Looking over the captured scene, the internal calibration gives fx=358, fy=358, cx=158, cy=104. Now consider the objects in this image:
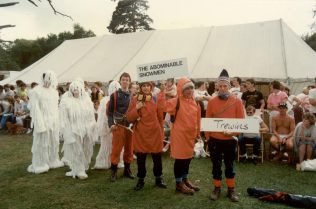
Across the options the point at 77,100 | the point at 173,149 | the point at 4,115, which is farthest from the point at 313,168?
the point at 4,115

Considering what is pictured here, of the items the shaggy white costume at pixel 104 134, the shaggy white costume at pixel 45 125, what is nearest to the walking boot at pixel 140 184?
the shaggy white costume at pixel 104 134

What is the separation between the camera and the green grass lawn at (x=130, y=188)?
203 inches

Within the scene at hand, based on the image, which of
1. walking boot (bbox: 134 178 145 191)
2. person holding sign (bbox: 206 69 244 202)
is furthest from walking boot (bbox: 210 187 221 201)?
walking boot (bbox: 134 178 145 191)

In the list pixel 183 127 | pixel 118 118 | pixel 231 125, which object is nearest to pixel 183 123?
pixel 183 127

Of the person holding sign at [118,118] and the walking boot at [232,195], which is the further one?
the person holding sign at [118,118]

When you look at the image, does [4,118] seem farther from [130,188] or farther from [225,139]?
[225,139]

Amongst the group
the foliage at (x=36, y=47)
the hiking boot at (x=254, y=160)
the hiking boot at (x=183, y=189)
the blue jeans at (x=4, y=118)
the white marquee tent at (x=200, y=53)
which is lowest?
the hiking boot at (x=183, y=189)

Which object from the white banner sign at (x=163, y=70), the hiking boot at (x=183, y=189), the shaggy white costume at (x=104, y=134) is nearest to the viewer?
the hiking boot at (x=183, y=189)

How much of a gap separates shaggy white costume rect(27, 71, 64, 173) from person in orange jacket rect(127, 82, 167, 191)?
94.3 inches

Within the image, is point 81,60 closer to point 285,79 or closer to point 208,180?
point 285,79

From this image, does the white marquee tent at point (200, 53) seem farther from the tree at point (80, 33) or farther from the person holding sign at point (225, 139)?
the tree at point (80, 33)

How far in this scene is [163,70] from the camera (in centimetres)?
581

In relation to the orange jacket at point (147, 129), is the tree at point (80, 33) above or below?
above

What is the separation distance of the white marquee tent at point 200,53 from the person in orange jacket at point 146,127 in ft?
26.1
